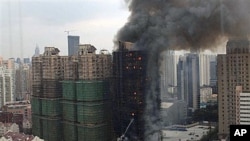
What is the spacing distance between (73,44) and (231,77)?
7.11 ft

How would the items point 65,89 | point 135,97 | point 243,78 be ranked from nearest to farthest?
point 243,78 < point 135,97 < point 65,89

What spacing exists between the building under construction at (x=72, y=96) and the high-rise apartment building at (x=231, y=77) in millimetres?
1574

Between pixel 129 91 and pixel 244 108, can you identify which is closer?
pixel 244 108

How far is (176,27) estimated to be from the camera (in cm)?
457

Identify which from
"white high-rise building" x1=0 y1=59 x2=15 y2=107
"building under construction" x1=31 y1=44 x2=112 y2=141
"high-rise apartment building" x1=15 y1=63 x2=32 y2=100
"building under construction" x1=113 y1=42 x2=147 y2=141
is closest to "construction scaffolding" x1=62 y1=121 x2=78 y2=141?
"building under construction" x1=31 y1=44 x2=112 y2=141

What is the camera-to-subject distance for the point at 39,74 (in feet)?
18.5

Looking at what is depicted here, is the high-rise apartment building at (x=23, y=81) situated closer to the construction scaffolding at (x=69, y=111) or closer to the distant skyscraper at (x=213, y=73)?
the construction scaffolding at (x=69, y=111)

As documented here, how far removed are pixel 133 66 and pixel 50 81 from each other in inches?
58.6

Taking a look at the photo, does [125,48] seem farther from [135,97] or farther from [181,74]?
[181,74]

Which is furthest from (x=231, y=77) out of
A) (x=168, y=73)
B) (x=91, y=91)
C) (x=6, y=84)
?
(x=6, y=84)

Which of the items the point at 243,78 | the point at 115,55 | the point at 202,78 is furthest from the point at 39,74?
the point at 243,78

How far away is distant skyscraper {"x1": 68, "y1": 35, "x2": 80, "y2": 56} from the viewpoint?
15.6 feet

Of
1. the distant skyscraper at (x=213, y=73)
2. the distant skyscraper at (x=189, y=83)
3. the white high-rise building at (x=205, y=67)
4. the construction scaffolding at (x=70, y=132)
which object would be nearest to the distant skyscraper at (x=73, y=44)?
the construction scaffolding at (x=70, y=132)

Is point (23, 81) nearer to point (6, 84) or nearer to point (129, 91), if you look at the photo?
point (6, 84)
